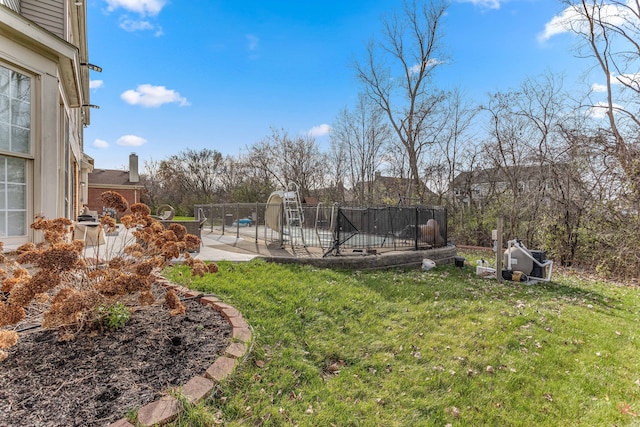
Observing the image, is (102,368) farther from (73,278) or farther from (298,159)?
(298,159)

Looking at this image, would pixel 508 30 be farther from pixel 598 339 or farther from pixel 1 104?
pixel 1 104

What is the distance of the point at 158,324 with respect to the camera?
10.2ft

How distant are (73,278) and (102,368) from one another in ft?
3.79

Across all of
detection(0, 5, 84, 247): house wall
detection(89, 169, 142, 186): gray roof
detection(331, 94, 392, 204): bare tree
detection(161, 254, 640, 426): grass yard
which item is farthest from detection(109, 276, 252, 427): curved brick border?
detection(89, 169, 142, 186): gray roof

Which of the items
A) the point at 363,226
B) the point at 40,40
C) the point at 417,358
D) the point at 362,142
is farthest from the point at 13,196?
the point at 362,142

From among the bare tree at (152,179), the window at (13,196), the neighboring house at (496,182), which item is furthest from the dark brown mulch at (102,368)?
the bare tree at (152,179)

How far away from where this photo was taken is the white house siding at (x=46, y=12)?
528 cm

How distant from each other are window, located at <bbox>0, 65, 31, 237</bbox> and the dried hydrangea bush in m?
1.08

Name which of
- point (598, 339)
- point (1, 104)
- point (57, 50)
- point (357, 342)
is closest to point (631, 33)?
→ point (598, 339)

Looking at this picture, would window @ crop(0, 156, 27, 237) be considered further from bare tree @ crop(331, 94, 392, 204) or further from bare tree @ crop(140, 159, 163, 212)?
bare tree @ crop(140, 159, 163, 212)

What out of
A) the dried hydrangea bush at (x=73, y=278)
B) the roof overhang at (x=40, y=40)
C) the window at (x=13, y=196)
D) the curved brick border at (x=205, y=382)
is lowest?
the curved brick border at (x=205, y=382)

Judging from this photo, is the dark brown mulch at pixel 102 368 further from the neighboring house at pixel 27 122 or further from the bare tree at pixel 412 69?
the bare tree at pixel 412 69

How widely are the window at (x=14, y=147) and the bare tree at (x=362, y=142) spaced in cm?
1734

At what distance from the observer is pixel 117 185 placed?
76.0 ft
